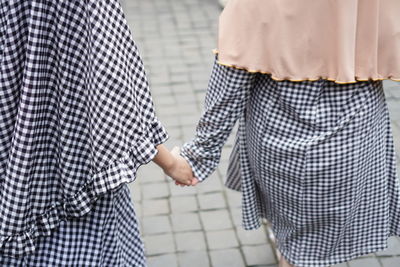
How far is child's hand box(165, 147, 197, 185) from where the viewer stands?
2.12m

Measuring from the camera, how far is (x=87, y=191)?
55.5 inches

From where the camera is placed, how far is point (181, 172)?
7.12ft

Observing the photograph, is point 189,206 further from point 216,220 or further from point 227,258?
point 227,258

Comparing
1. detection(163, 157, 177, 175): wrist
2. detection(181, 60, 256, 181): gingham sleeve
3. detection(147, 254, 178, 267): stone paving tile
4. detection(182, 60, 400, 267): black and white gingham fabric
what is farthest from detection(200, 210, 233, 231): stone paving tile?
detection(163, 157, 177, 175): wrist

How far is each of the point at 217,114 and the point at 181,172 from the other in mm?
277

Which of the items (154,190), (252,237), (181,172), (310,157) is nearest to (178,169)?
(181,172)

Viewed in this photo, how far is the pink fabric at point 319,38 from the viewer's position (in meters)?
1.72

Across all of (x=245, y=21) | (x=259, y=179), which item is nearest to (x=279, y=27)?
(x=245, y=21)

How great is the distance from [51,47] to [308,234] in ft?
4.51

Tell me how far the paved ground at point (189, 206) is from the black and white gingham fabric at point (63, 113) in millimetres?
1609

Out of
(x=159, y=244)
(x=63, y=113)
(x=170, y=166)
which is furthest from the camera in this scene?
(x=159, y=244)

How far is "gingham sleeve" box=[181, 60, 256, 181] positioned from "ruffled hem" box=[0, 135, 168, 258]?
64 centimetres

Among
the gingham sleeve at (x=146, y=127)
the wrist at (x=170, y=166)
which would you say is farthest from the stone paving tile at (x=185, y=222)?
the gingham sleeve at (x=146, y=127)

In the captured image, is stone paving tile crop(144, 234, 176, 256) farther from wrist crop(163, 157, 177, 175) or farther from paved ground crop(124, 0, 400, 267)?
wrist crop(163, 157, 177, 175)
